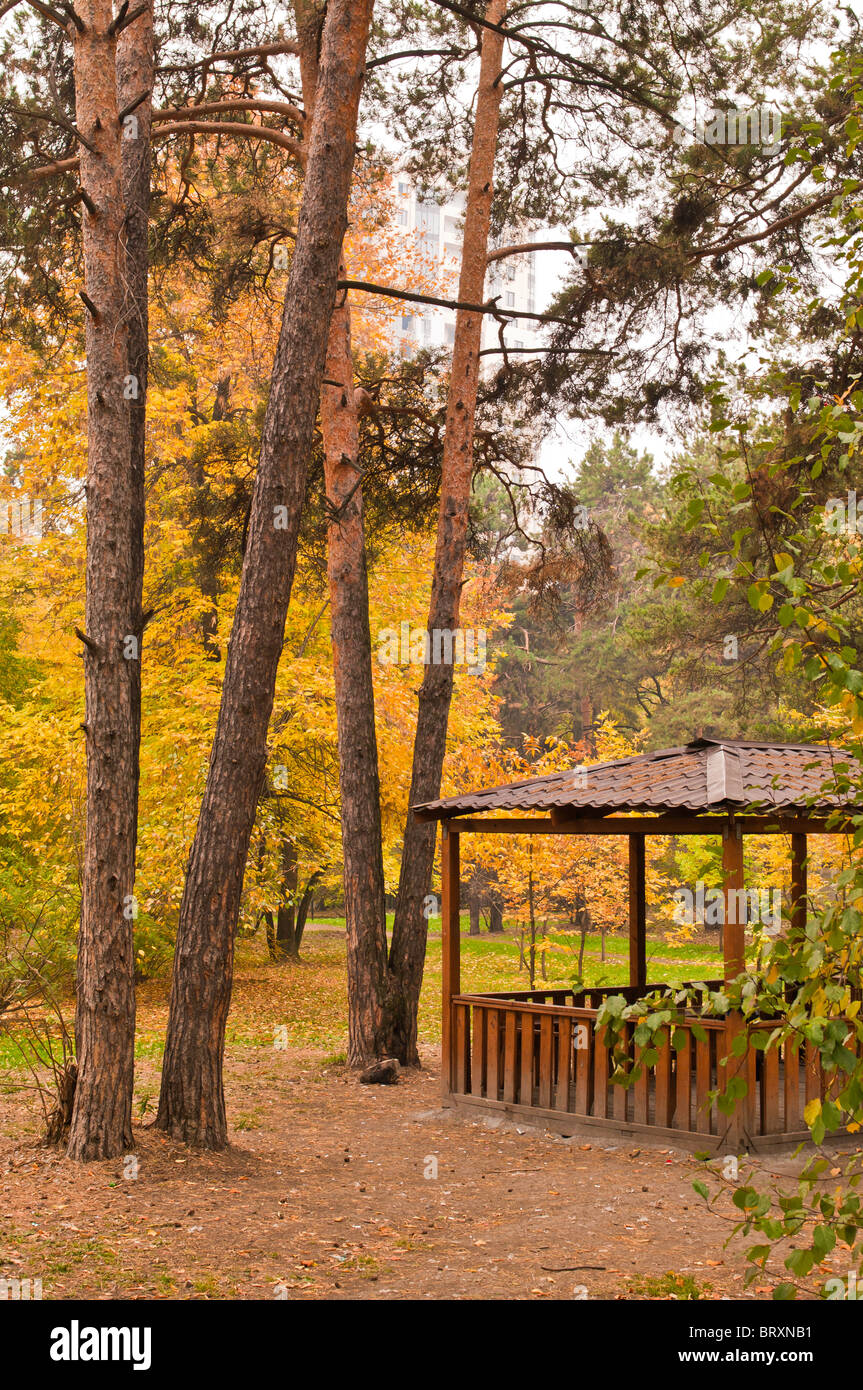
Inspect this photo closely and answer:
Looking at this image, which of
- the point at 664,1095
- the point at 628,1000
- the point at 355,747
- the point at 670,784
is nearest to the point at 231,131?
the point at 355,747

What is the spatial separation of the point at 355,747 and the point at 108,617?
15.3 ft

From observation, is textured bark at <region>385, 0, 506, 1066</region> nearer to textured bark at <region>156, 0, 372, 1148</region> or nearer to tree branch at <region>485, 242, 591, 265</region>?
tree branch at <region>485, 242, 591, 265</region>

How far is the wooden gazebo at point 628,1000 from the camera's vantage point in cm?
807

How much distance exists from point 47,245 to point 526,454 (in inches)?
232

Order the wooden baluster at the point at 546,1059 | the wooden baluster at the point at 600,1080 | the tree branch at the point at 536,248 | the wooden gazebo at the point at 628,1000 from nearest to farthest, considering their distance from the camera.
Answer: the wooden gazebo at the point at 628,1000, the wooden baluster at the point at 600,1080, the wooden baluster at the point at 546,1059, the tree branch at the point at 536,248

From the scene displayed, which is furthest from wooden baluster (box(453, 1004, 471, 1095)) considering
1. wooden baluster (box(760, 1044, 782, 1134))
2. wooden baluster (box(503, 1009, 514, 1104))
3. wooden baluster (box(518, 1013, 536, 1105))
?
wooden baluster (box(760, 1044, 782, 1134))

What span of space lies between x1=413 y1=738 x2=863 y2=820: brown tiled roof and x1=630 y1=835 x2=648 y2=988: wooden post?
148 centimetres

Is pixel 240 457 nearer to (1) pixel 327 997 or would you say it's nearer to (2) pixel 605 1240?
(1) pixel 327 997

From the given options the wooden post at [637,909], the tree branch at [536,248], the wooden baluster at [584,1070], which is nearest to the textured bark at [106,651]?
the wooden baluster at [584,1070]

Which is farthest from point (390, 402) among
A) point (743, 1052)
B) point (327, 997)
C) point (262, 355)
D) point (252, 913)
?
point (743, 1052)

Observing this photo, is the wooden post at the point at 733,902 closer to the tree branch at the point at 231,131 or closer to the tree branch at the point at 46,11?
the tree branch at the point at 46,11

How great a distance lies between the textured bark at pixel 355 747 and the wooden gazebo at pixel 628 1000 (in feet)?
4.53

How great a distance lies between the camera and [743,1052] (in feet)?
6.36

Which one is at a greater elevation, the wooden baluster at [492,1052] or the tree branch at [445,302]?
the tree branch at [445,302]
